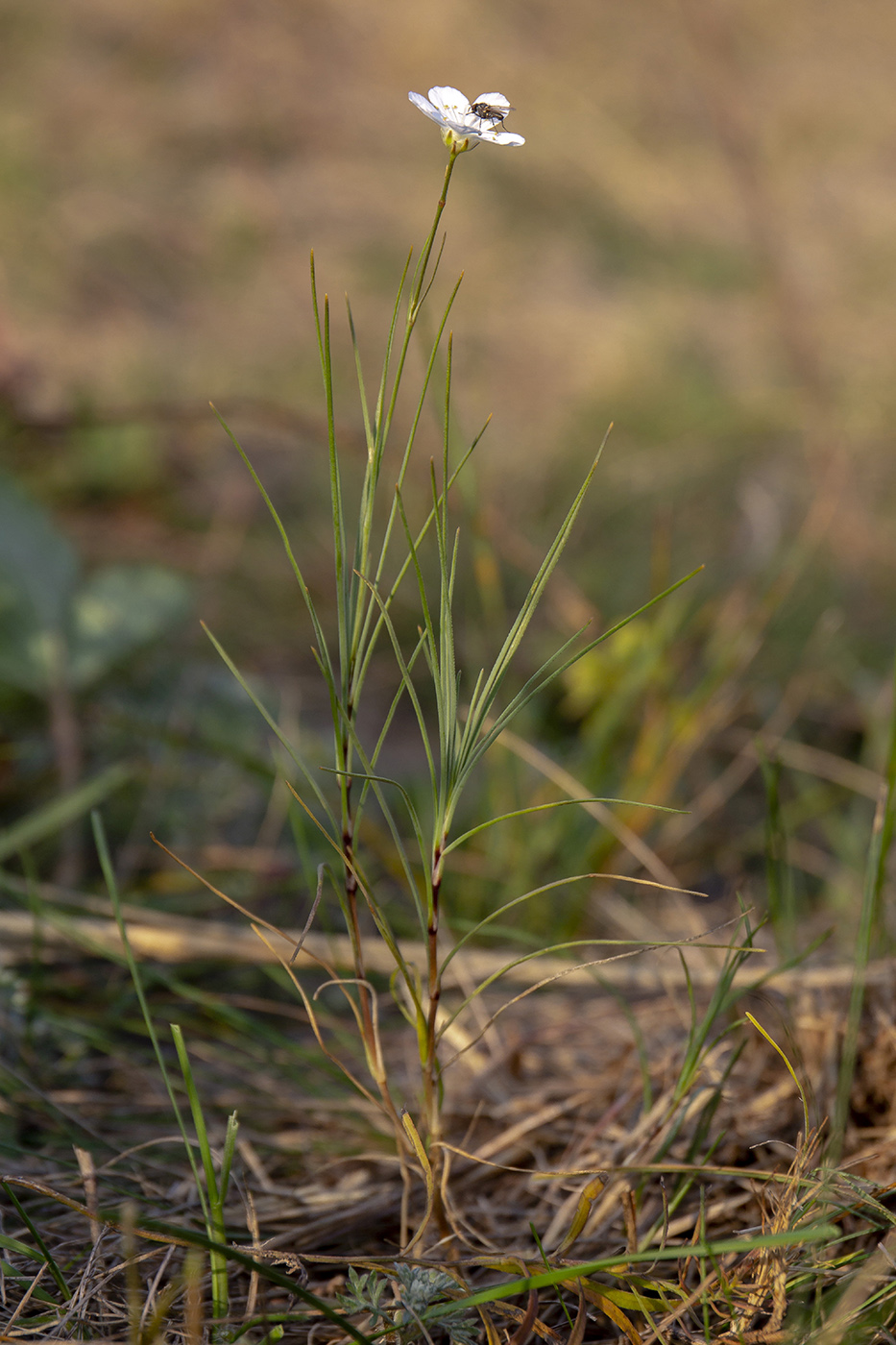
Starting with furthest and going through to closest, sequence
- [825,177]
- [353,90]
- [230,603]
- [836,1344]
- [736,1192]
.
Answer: [353,90]
[825,177]
[230,603]
[736,1192]
[836,1344]

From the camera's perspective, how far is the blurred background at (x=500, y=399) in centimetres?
109

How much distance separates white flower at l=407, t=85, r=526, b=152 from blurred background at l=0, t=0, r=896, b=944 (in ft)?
1.42

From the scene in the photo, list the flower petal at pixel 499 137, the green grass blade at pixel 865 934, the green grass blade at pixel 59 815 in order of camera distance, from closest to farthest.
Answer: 1. the flower petal at pixel 499 137
2. the green grass blade at pixel 865 934
3. the green grass blade at pixel 59 815

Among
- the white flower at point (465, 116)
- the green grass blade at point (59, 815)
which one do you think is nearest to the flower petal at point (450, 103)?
the white flower at point (465, 116)

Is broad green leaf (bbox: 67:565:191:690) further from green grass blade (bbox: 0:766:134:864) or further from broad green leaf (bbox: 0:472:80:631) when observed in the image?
green grass blade (bbox: 0:766:134:864)

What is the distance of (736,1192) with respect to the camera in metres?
0.60

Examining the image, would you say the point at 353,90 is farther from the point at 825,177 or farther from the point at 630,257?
the point at 825,177

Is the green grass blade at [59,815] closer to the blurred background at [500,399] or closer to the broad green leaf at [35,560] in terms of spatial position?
the blurred background at [500,399]

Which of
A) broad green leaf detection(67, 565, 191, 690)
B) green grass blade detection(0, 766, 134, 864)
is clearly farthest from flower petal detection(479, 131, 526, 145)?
broad green leaf detection(67, 565, 191, 690)

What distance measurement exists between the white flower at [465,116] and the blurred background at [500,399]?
0.43 metres

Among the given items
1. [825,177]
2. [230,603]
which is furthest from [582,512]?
[825,177]

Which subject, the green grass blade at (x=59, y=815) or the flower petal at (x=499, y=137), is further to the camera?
the green grass blade at (x=59, y=815)

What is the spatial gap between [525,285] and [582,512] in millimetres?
1502

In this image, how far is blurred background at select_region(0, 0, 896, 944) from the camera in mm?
1094
